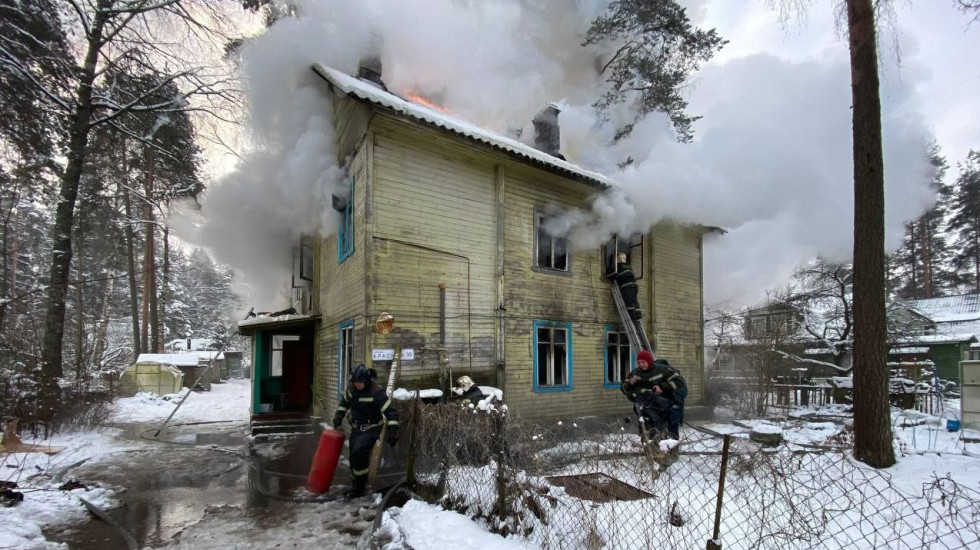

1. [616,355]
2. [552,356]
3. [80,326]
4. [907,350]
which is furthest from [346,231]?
[907,350]

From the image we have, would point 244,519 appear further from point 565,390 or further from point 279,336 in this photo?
point 279,336

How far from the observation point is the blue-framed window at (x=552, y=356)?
36.8ft

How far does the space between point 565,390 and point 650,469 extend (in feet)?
25.8

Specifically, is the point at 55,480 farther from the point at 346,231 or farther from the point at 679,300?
the point at 679,300

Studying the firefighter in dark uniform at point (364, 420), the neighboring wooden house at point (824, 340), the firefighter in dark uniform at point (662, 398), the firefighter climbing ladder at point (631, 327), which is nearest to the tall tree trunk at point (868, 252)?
the firefighter in dark uniform at point (662, 398)

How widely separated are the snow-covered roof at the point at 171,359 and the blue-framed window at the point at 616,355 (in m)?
21.5

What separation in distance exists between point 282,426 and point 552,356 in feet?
23.0

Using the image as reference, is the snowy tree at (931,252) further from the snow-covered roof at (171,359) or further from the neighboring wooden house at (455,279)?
the snow-covered roof at (171,359)

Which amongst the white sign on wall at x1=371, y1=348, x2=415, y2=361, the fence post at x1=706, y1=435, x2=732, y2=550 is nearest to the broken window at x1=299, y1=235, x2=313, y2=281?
the white sign on wall at x1=371, y1=348, x2=415, y2=361

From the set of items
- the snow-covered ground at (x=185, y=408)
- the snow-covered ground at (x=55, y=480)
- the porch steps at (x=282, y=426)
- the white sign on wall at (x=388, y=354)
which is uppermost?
the white sign on wall at (x=388, y=354)

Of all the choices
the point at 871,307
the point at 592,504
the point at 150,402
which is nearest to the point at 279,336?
the point at 150,402

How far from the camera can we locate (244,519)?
5668 millimetres

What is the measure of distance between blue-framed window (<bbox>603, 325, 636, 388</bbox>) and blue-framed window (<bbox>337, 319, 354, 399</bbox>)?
6.44 metres

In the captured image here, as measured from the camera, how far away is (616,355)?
1298 centimetres
